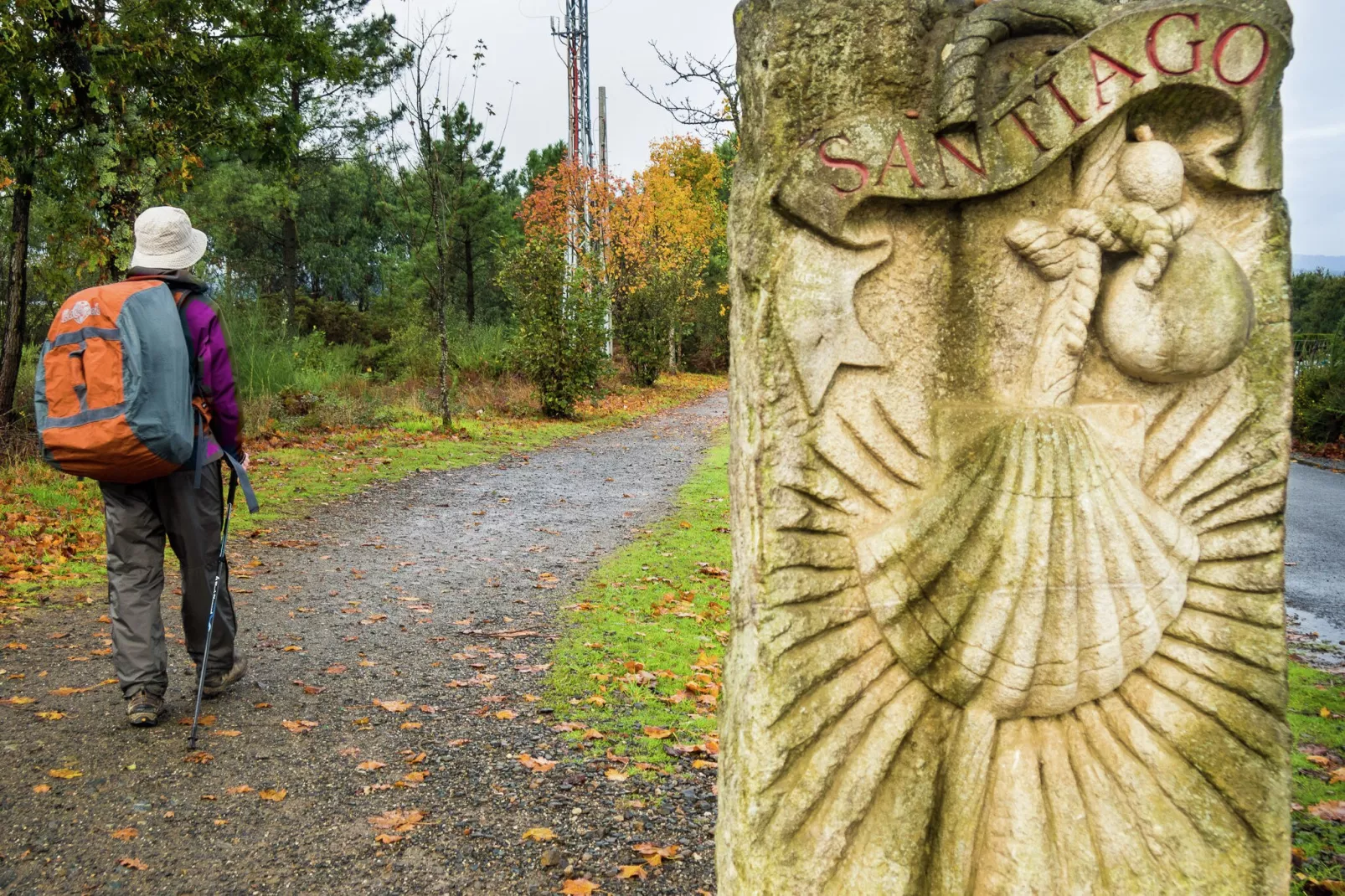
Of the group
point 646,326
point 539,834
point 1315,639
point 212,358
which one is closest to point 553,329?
point 646,326

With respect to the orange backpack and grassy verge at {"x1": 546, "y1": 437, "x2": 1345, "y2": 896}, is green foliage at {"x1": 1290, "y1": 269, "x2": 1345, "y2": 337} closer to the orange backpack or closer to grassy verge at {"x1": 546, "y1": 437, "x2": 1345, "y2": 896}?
grassy verge at {"x1": 546, "y1": 437, "x2": 1345, "y2": 896}

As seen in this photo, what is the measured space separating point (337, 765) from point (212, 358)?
6.43 ft

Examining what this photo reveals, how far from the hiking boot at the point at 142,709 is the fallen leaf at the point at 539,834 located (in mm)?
2044

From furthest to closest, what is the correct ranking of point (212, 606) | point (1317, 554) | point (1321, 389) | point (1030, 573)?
point (1321, 389) → point (1317, 554) → point (212, 606) → point (1030, 573)

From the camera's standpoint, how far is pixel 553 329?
707 inches

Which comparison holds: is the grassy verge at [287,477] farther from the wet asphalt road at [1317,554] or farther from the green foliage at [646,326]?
the wet asphalt road at [1317,554]

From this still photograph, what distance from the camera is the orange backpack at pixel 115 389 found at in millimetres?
3998

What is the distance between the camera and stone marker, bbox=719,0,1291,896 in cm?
212

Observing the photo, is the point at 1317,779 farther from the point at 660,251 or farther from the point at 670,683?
the point at 660,251

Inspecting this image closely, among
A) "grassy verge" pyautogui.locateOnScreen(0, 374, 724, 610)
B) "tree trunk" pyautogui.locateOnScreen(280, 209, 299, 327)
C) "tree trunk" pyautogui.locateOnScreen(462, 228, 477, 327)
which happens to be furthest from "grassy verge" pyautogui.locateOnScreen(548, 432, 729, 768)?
"tree trunk" pyautogui.locateOnScreen(462, 228, 477, 327)

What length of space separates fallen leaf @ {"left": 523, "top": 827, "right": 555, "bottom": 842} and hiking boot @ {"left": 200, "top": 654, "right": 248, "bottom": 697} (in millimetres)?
2143

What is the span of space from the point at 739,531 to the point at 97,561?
7.13 meters

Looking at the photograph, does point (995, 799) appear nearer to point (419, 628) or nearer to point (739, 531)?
point (739, 531)

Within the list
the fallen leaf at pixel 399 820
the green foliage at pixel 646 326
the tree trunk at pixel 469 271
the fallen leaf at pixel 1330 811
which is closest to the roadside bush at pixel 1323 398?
the fallen leaf at pixel 1330 811
